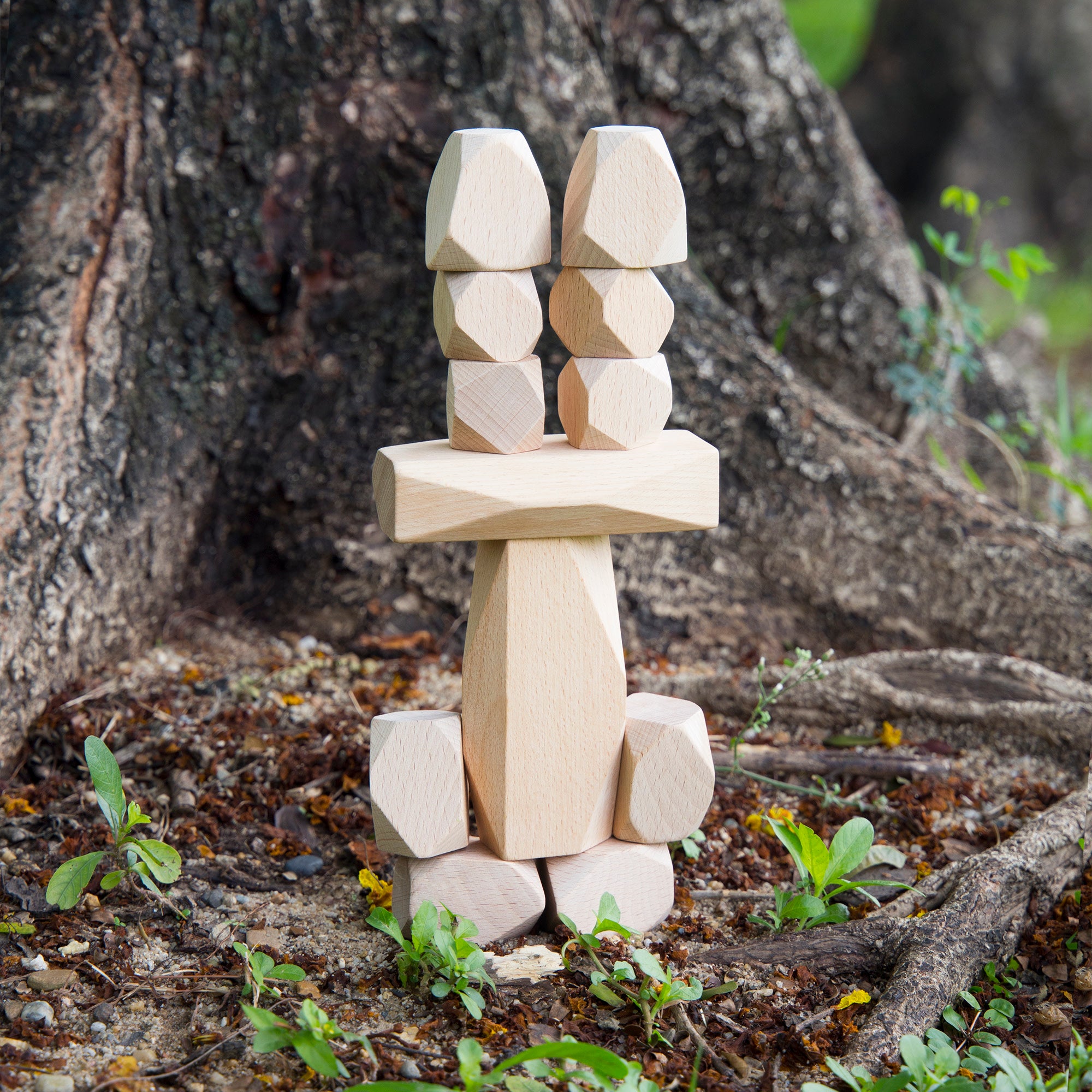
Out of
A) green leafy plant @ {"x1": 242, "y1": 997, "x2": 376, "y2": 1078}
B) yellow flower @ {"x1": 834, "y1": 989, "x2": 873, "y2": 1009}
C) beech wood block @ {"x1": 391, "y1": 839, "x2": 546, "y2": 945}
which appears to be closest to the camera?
green leafy plant @ {"x1": 242, "y1": 997, "x2": 376, "y2": 1078}

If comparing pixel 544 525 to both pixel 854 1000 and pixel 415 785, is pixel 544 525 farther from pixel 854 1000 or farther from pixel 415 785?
pixel 854 1000

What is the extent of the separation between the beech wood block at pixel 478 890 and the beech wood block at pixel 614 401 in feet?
2.45

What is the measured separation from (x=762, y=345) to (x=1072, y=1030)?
6.15ft

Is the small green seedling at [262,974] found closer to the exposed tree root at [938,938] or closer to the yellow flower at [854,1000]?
the exposed tree root at [938,938]

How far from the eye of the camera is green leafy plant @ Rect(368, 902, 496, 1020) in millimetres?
1616

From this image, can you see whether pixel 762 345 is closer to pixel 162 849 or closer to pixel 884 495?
pixel 884 495

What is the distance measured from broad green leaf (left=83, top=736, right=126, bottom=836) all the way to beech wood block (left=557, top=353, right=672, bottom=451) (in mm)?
993

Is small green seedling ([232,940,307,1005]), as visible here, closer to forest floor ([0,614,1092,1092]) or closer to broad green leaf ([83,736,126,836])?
forest floor ([0,614,1092,1092])

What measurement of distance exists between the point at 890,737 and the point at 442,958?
1.33m

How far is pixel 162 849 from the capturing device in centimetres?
178

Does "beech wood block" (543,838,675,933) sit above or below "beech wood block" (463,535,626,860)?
below

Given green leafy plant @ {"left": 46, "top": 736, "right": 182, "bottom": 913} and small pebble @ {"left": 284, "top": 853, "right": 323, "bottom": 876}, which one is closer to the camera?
green leafy plant @ {"left": 46, "top": 736, "right": 182, "bottom": 913}

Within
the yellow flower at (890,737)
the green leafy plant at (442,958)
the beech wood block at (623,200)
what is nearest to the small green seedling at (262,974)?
the green leafy plant at (442,958)

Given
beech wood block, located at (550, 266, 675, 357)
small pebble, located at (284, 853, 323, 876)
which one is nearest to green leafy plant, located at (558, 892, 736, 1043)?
small pebble, located at (284, 853, 323, 876)
